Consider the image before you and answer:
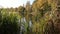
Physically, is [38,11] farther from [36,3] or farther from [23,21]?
[23,21]

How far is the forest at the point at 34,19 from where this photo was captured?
34.1 feet

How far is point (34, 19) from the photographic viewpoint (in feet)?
43.2

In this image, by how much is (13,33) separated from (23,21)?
1016mm

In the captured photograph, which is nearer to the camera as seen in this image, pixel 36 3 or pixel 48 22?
pixel 48 22

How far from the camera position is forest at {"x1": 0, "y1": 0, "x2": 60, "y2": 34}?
1041cm

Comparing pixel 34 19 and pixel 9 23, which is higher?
pixel 34 19

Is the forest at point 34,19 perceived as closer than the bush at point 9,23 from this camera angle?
No

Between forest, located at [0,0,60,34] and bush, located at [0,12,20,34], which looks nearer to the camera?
bush, located at [0,12,20,34]

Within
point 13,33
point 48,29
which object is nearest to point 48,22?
point 48,29

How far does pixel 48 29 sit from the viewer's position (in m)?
A: 12.1

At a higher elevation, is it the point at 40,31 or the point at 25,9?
the point at 25,9

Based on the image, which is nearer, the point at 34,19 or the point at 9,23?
the point at 9,23

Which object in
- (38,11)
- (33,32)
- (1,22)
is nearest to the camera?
(1,22)

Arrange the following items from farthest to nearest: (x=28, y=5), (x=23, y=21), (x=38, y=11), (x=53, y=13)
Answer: (x=28, y=5), (x=38, y=11), (x=53, y=13), (x=23, y=21)
